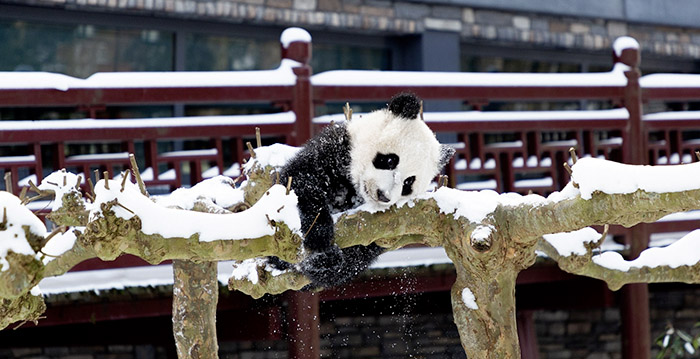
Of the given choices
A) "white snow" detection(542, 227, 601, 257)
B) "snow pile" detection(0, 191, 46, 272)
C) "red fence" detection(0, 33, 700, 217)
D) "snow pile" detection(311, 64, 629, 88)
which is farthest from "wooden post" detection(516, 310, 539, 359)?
"snow pile" detection(0, 191, 46, 272)

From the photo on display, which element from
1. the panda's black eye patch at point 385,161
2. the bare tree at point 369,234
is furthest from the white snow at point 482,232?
the panda's black eye patch at point 385,161

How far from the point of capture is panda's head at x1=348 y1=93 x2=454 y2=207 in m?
3.55

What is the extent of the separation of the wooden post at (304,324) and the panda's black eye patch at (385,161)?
91.4 inches

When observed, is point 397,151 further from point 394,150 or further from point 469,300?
point 469,300

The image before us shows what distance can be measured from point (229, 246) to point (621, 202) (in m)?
1.21

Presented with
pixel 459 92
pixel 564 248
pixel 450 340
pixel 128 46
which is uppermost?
pixel 128 46

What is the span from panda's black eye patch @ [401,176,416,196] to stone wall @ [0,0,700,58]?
15.6 feet

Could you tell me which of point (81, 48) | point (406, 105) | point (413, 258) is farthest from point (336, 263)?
point (81, 48)

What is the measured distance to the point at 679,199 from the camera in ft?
9.48

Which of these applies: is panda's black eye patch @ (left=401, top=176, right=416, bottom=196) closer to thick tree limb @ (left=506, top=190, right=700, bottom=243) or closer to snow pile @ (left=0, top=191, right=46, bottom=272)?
thick tree limb @ (left=506, top=190, right=700, bottom=243)

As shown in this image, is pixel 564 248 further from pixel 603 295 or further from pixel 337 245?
pixel 603 295

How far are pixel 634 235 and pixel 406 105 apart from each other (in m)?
3.75

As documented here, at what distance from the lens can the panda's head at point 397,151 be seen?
355 cm

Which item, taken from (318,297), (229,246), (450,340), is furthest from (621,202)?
(450,340)
